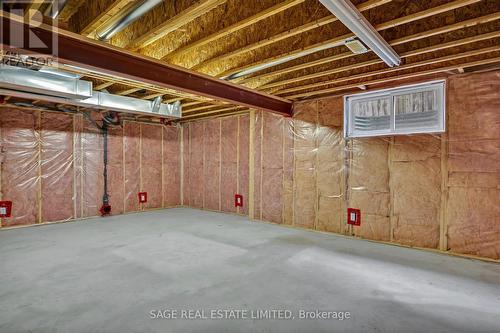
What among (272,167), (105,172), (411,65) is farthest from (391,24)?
(105,172)

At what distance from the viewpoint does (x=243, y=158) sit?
20.4ft

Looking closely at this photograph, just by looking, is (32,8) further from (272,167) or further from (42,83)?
(272,167)

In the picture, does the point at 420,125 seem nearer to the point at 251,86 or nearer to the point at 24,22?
the point at 251,86

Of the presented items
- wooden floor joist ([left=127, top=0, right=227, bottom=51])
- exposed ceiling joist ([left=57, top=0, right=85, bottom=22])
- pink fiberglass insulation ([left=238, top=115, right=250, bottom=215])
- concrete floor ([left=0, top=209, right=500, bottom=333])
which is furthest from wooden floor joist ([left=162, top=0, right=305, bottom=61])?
pink fiberglass insulation ([left=238, top=115, right=250, bottom=215])

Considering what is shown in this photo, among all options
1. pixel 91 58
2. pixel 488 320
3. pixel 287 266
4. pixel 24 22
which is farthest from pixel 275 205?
pixel 24 22

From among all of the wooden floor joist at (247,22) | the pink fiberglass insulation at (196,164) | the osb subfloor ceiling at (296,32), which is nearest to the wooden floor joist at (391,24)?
the osb subfloor ceiling at (296,32)

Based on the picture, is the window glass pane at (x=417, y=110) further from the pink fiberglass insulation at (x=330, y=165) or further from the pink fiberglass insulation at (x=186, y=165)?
the pink fiberglass insulation at (x=186, y=165)

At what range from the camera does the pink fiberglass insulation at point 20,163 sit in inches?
186

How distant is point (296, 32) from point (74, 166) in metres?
Answer: 5.26

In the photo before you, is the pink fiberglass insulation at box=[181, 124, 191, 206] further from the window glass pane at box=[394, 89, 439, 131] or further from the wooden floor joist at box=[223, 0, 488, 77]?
the window glass pane at box=[394, 89, 439, 131]

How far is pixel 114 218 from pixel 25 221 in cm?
149

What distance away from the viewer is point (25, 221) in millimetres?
4918

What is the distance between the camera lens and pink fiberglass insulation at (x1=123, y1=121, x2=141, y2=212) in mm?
6301

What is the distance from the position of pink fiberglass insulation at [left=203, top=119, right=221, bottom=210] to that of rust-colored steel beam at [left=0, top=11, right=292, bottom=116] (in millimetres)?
2831
